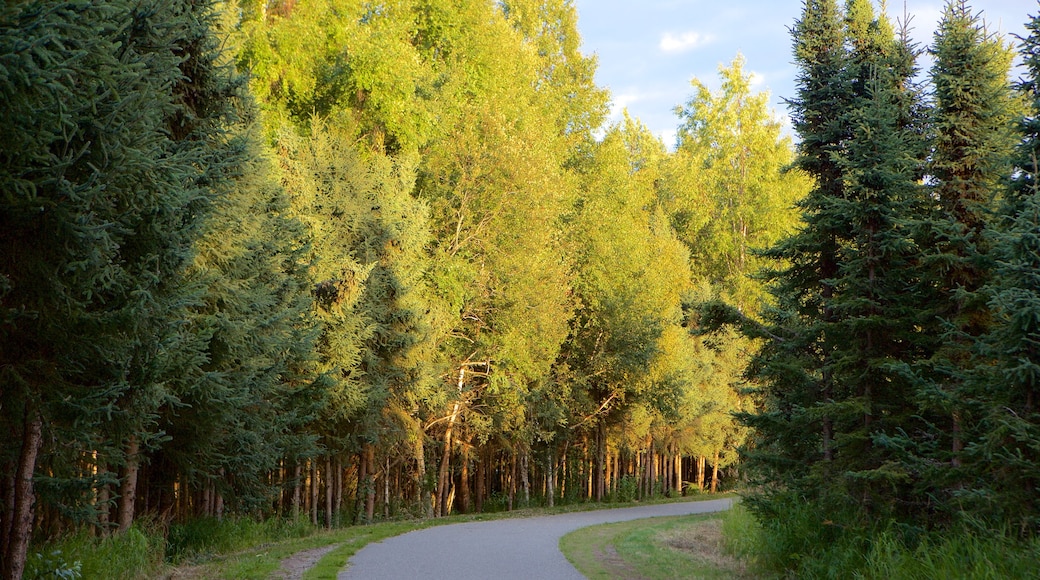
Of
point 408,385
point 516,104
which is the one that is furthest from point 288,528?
point 516,104

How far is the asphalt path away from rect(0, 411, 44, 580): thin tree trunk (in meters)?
4.21

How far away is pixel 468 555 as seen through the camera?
1484 centimetres

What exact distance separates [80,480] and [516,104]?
83.9 feet

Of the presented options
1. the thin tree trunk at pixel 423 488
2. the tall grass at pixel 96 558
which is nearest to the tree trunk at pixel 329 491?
the thin tree trunk at pixel 423 488

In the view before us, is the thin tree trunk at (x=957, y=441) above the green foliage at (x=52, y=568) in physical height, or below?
above

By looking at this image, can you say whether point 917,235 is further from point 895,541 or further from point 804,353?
point 895,541

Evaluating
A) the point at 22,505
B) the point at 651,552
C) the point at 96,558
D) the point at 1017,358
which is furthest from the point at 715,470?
the point at 22,505

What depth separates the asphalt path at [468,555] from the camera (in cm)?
1236

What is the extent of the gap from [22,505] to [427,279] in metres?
20.0

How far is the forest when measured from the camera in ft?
27.0

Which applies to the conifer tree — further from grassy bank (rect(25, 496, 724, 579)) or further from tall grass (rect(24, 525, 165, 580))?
tall grass (rect(24, 525, 165, 580))

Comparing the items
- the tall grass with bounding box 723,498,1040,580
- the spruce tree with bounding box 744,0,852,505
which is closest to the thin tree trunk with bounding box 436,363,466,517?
the spruce tree with bounding box 744,0,852,505

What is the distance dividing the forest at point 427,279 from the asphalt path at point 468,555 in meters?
2.79

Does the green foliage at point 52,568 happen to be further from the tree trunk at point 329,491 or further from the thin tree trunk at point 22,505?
the tree trunk at point 329,491
